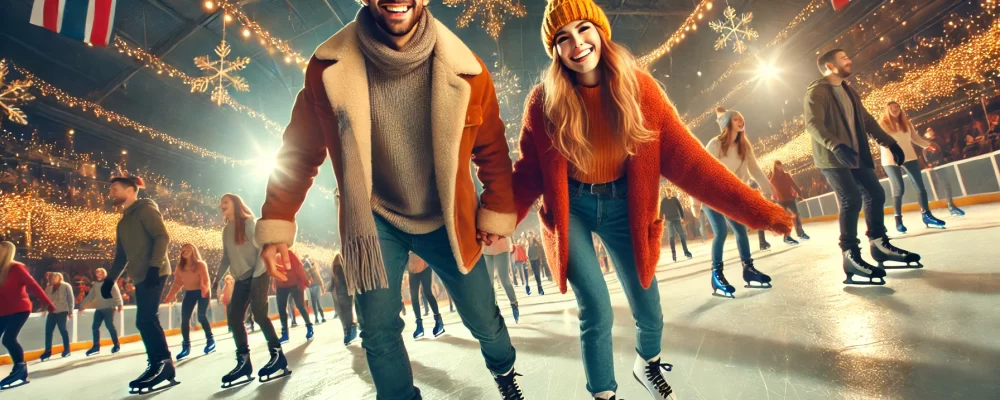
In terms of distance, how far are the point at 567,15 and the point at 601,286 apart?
1065mm

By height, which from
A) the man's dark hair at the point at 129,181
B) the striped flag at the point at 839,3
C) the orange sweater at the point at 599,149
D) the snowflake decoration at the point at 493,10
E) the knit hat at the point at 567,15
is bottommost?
the orange sweater at the point at 599,149

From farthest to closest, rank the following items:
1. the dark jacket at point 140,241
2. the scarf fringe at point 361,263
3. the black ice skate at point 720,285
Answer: the black ice skate at point 720,285
the dark jacket at point 140,241
the scarf fringe at point 361,263

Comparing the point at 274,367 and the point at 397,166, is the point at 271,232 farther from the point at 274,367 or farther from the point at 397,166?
the point at 274,367

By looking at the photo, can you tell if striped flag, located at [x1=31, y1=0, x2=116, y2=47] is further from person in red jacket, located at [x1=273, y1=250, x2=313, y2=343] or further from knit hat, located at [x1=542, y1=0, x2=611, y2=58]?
knit hat, located at [x1=542, y1=0, x2=611, y2=58]

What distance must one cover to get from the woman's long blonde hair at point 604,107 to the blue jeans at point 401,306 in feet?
1.86

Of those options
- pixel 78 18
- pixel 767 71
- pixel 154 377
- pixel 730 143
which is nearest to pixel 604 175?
pixel 730 143

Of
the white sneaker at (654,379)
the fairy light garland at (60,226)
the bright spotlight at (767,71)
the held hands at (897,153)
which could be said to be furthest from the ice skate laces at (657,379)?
the bright spotlight at (767,71)

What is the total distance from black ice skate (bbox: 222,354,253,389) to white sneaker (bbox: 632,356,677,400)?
123 inches

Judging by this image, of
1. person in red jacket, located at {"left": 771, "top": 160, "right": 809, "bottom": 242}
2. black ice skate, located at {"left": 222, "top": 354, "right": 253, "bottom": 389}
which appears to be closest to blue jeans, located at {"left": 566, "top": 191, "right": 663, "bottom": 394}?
black ice skate, located at {"left": 222, "top": 354, "right": 253, "bottom": 389}

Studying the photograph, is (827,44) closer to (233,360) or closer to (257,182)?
(233,360)

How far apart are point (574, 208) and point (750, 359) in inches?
43.8

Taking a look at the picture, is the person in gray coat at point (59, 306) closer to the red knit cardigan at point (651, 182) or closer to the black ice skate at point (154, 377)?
the black ice skate at point (154, 377)

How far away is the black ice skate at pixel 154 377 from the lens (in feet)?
10.7

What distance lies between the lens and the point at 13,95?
6.77m
